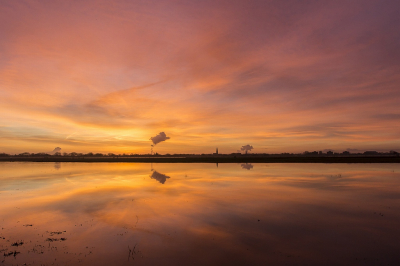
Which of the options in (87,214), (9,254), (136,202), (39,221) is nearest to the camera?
(9,254)

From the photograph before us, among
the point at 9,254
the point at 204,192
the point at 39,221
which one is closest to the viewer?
the point at 9,254

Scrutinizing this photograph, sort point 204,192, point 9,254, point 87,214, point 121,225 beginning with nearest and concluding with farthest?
point 9,254 → point 121,225 → point 87,214 → point 204,192

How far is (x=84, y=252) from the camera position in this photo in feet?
36.1

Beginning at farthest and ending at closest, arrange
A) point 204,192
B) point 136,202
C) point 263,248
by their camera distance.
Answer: point 204,192 → point 136,202 → point 263,248

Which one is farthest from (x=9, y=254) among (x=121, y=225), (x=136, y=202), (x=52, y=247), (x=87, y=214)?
(x=136, y=202)

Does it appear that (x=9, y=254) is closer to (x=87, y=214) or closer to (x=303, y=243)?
(x=87, y=214)

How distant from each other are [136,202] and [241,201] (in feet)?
31.5

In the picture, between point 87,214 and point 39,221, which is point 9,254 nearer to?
point 39,221

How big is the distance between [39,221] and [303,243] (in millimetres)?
16842

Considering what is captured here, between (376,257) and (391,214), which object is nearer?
(376,257)

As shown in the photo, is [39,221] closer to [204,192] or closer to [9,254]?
[9,254]

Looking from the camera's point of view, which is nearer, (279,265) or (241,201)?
(279,265)

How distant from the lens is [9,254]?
10.6 metres

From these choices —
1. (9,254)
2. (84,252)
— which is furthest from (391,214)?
(9,254)
